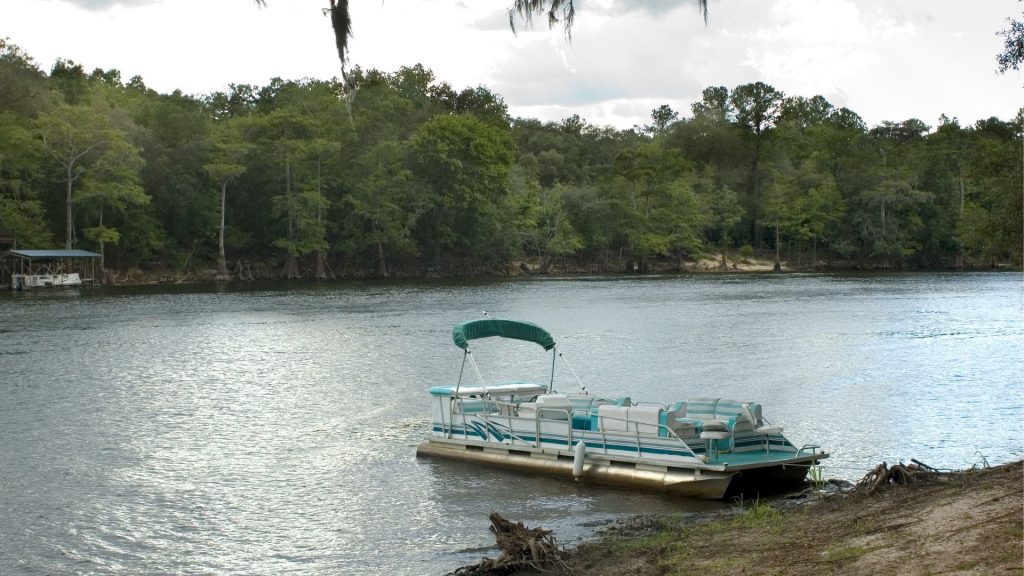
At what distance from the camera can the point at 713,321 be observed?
6475cm

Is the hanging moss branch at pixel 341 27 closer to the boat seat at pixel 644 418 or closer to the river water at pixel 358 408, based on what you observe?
the river water at pixel 358 408

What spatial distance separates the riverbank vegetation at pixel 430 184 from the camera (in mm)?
107000

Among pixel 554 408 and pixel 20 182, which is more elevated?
pixel 20 182

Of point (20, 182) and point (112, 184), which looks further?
point (112, 184)

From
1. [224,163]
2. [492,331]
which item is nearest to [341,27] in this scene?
[492,331]

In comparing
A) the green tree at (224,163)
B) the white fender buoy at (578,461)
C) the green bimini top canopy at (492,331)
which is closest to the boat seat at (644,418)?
the white fender buoy at (578,461)

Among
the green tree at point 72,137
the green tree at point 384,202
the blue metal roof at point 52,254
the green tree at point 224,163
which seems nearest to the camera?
the blue metal roof at point 52,254

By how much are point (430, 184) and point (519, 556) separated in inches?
4444

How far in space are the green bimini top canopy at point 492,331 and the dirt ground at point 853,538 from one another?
9837 millimetres

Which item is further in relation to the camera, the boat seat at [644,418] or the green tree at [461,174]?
the green tree at [461,174]

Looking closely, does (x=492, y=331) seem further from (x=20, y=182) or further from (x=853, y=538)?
(x=20, y=182)

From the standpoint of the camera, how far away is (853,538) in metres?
13.1

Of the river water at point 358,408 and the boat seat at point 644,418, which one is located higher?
the boat seat at point 644,418

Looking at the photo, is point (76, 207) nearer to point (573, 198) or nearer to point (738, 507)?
point (573, 198)
